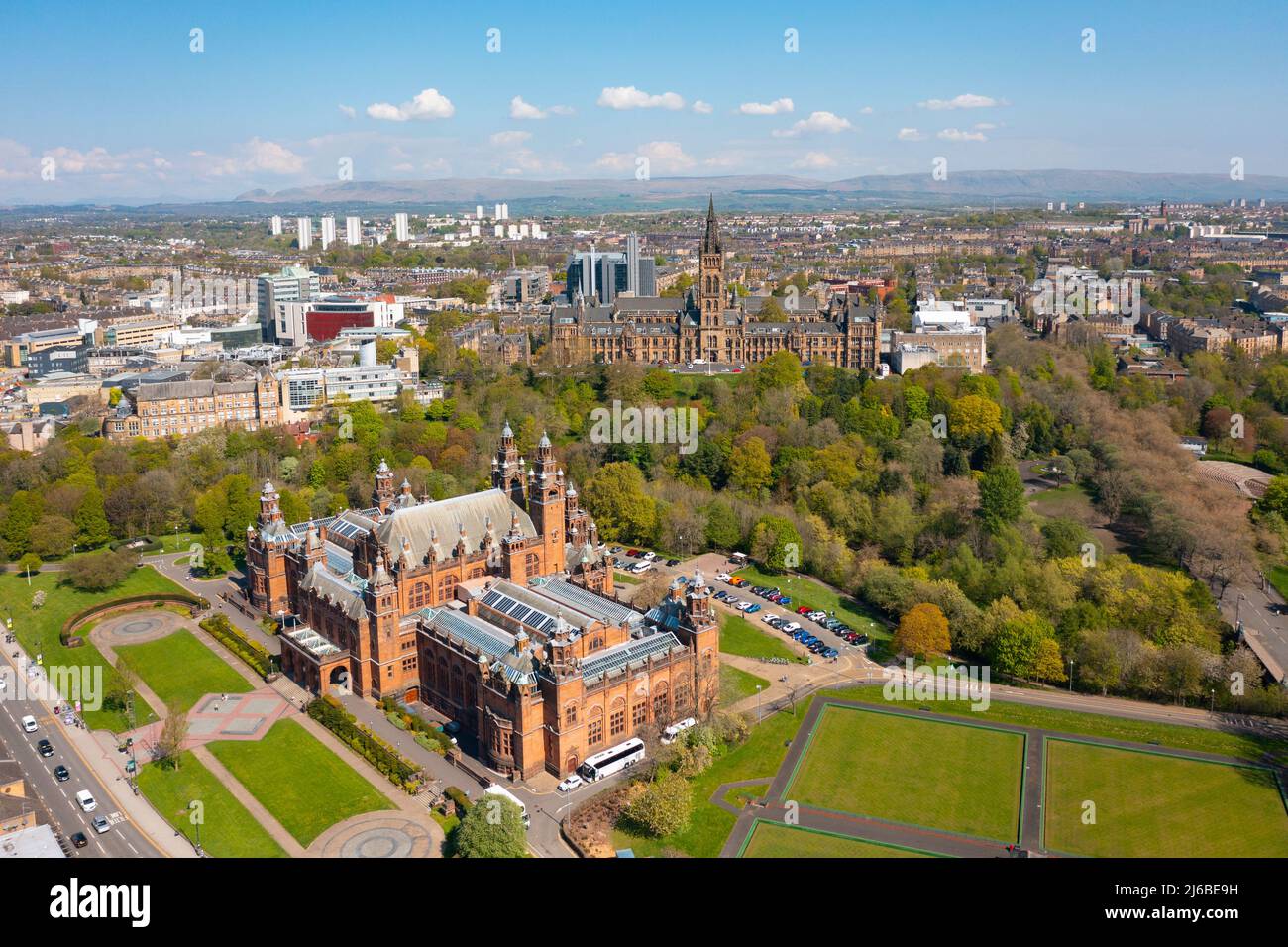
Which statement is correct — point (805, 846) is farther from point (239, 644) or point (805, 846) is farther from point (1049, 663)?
point (239, 644)

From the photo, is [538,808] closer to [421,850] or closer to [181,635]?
[421,850]

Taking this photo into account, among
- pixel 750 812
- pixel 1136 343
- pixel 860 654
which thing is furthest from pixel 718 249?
pixel 750 812

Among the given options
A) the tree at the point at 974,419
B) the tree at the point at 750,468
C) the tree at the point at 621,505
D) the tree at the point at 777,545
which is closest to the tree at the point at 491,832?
the tree at the point at 777,545

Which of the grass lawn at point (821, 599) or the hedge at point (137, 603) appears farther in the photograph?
the hedge at point (137, 603)

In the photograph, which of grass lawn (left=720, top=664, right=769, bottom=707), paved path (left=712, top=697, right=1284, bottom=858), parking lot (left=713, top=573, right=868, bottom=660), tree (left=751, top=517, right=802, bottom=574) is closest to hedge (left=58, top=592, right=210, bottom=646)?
parking lot (left=713, top=573, right=868, bottom=660)

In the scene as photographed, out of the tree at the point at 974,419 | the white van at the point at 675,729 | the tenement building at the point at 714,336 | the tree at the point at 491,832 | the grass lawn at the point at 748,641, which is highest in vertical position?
the tenement building at the point at 714,336

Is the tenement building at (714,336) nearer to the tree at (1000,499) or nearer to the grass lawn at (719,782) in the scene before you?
the tree at (1000,499)
